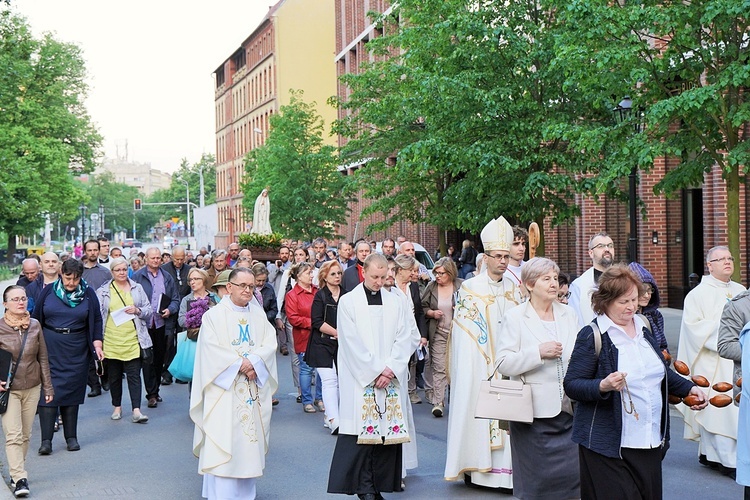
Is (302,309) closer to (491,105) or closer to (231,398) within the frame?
(231,398)

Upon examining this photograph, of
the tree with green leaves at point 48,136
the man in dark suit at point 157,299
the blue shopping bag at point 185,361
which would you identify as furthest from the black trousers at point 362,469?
the tree with green leaves at point 48,136

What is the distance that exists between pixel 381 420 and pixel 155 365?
6.87m

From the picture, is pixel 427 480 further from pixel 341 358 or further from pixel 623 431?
pixel 623 431

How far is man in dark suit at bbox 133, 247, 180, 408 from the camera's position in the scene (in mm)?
14156

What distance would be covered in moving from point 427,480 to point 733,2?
786 centimetres

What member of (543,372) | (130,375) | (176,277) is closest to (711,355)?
(543,372)

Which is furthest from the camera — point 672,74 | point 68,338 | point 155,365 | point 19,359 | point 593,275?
point 672,74

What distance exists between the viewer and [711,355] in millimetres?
9219

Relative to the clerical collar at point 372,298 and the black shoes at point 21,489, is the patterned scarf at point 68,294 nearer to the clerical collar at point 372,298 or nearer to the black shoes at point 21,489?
the black shoes at point 21,489

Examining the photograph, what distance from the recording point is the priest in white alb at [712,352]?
9.02m

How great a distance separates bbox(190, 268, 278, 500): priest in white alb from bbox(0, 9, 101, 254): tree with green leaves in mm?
41180

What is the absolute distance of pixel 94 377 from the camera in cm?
1509

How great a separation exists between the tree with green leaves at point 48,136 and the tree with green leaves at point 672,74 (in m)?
36.2

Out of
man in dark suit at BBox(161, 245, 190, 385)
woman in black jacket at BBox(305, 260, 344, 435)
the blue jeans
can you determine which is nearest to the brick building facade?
man in dark suit at BBox(161, 245, 190, 385)
